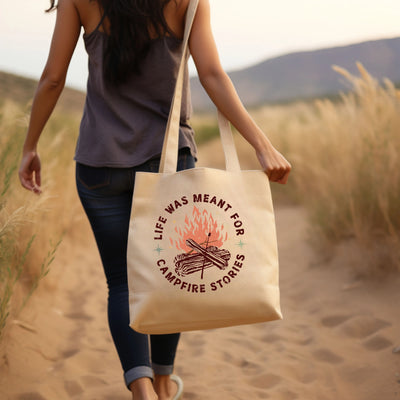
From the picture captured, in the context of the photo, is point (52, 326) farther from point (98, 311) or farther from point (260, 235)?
point (260, 235)

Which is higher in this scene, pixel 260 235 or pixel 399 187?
pixel 260 235

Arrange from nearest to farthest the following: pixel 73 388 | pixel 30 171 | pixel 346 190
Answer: pixel 30 171
pixel 73 388
pixel 346 190

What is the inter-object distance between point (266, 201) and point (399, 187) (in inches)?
73.1

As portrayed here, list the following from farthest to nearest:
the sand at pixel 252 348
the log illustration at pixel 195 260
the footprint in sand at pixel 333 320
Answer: the footprint in sand at pixel 333 320
the sand at pixel 252 348
the log illustration at pixel 195 260

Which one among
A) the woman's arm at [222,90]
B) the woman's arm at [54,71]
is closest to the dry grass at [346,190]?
the woman's arm at [54,71]

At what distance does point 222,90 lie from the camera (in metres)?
1.42

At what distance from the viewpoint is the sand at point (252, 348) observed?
2.06 meters

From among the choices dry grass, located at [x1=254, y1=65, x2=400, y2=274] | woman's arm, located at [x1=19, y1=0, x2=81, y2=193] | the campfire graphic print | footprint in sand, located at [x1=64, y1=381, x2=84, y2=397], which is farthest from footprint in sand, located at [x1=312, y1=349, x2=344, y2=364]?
woman's arm, located at [x1=19, y1=0, x2=81, y2=193]

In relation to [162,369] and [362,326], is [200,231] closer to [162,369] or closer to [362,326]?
[162,369]

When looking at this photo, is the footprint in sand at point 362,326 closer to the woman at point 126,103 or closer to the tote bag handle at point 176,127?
the woman at point 126,103

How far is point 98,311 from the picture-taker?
3.03 m

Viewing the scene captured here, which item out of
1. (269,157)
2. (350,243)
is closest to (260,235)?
(269,157)

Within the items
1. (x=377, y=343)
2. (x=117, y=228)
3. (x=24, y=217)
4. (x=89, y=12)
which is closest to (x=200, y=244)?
(x=117, y=228)

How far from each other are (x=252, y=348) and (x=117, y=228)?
1.35 metres
